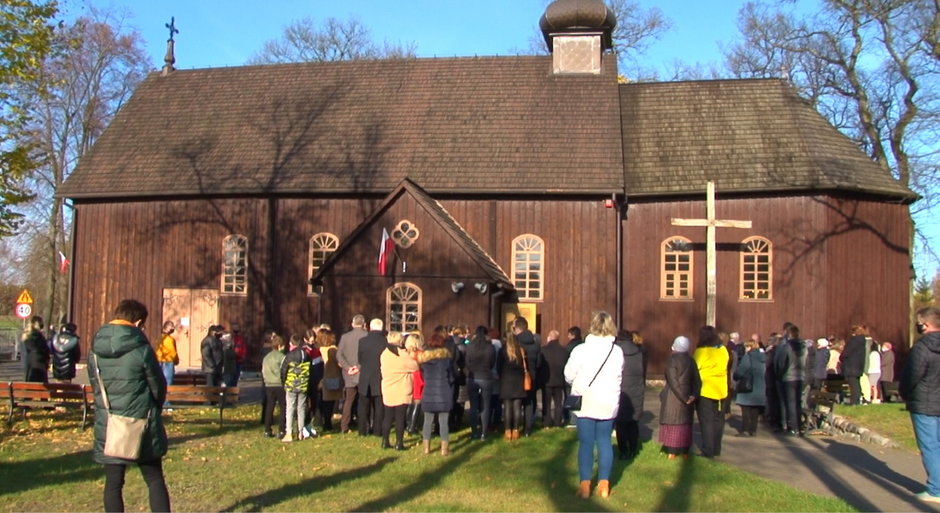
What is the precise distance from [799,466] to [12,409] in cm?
1186

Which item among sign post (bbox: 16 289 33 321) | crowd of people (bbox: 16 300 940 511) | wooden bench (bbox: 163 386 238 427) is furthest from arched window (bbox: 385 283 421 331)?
sign post (bbox: 16 289 33 321)

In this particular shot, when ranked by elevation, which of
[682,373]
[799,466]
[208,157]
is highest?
[208,157]

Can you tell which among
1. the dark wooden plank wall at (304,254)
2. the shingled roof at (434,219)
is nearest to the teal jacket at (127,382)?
the shingled roof at (434,219)

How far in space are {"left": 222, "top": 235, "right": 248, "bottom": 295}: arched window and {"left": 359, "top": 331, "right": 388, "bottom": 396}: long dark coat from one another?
13.7 meters

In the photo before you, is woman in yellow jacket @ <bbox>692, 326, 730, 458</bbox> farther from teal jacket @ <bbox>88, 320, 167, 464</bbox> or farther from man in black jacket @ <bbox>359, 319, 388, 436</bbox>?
teal jacket @ <bbox>88, 320, 167, 464</bbox>

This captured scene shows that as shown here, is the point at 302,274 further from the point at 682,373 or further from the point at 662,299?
the point at 682,373

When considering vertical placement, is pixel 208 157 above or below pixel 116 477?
above

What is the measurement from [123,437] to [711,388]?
7735 millimetres

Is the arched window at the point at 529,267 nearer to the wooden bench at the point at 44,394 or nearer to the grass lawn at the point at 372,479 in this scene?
the grass lawn at the point at 372,479

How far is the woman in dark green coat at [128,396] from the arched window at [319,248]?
1808 cm

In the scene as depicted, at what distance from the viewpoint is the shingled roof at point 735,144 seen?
23.2m

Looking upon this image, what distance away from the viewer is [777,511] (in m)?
8.63

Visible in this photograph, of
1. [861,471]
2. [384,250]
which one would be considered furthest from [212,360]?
[861,471]

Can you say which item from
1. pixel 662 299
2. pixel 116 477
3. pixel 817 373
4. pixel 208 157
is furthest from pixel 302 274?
pixel 116 477
